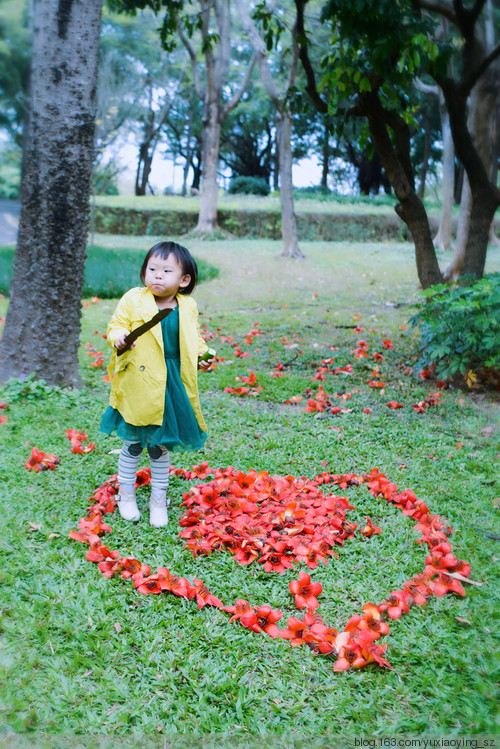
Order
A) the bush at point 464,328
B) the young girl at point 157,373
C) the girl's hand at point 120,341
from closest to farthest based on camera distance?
the girl's hand at point 120,341 < the young girl at point 157,373 < the bush at point 464,328

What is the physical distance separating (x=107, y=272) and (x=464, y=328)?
7213 mm

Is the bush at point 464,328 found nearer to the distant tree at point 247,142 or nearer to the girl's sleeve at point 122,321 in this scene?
the girl's sleeve at point 122,321

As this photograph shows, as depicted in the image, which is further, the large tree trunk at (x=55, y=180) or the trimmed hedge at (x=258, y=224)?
the trimmed hedge at (x=258, y=224)

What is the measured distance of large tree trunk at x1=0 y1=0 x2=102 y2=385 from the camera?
14.4ft

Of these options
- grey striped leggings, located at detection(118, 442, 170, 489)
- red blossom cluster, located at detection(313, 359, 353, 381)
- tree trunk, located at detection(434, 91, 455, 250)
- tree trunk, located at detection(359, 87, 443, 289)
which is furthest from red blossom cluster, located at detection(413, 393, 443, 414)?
tree trunk, located at detection(434, 91, 455, 250)

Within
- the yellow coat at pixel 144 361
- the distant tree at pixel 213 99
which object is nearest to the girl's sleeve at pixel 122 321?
the yellow coat at pixel 144 361

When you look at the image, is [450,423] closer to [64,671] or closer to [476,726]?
[476,726]

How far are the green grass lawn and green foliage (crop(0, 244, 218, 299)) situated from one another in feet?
15.9

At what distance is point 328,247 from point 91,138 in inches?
519

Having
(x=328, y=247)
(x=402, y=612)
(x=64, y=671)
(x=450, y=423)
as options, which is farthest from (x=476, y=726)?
(x=328, y=247)

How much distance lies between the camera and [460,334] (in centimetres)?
492

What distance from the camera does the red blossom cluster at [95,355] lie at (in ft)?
19.2

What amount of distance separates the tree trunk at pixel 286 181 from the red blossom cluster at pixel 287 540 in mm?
11196

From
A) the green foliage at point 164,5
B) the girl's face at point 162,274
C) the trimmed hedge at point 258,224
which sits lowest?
the girl's face at point 162,274
